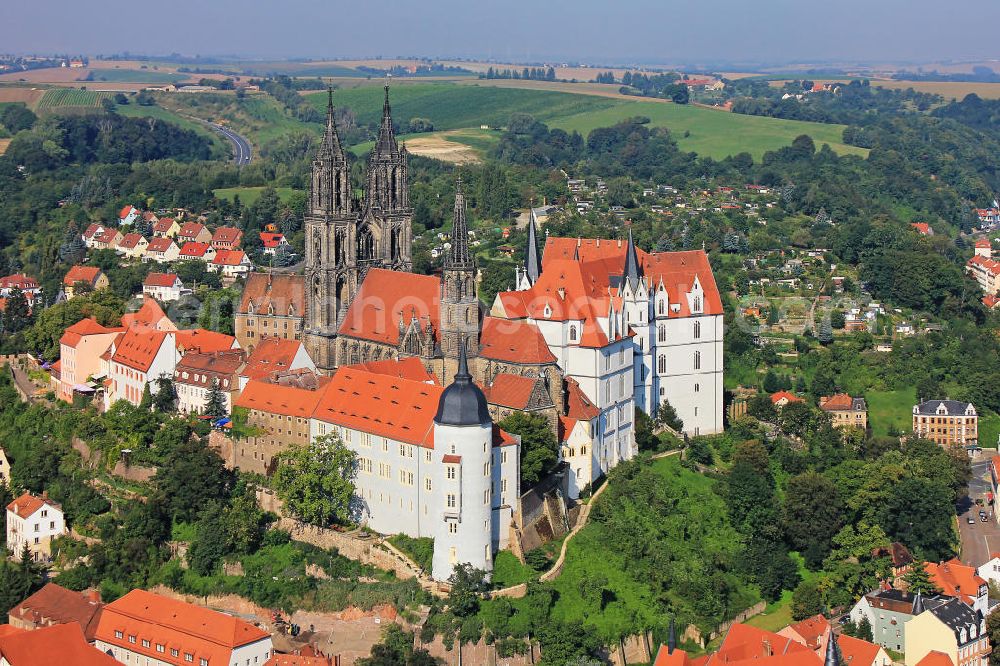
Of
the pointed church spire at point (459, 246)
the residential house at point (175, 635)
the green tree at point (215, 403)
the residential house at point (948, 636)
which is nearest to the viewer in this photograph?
the residential house at point (175, 635)

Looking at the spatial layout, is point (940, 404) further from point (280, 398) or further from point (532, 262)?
point (280, 398)

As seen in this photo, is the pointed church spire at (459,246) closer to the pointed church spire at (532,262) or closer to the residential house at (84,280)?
the pointed church spire at (532,262)

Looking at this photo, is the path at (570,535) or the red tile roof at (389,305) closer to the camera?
the path at (570,535)

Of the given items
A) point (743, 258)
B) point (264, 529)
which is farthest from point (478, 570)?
point (743, 258)

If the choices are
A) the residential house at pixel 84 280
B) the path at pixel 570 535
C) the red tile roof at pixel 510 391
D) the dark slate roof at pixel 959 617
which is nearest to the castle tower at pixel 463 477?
the path at pixel 570 535

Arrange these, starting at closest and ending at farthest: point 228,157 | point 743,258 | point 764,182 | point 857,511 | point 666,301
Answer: point 857,511 → point 666,301 → point 743,258 → point 764,182 → point 228,157

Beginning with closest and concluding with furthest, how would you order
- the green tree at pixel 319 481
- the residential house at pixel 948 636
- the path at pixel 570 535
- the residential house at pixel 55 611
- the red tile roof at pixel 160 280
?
the residential house at pixel 55 611 → the residential house at pixel 948 636 → the path at pixel 570 535 → the green tree at pixel 319 481 → the red tile roof at pixel 160 280

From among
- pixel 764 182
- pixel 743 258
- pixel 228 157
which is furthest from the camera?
pixel 228 157

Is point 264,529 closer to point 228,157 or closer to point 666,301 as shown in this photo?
point 666,301

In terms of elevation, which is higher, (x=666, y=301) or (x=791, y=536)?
(x=666, y=301)
